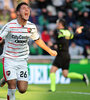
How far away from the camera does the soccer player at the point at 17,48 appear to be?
6504 millimetres

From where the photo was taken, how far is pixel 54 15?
611 inches

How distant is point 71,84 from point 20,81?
605 centimetres

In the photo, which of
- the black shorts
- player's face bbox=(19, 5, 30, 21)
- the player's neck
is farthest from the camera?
the black shorts

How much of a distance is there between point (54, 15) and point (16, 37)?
9.11m

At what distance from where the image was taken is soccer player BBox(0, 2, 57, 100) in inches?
256

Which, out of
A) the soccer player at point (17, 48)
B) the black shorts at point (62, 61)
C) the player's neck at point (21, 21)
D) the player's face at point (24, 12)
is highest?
the player's face at point (24, 12)

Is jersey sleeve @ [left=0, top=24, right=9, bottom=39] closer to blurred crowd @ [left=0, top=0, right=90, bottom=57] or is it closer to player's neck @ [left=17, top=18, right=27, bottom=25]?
player's neck @ [left=17, top=18, right=27, bottom=25]

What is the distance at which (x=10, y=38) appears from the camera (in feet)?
21.6

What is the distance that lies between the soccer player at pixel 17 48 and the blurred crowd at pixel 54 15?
772 centimetres

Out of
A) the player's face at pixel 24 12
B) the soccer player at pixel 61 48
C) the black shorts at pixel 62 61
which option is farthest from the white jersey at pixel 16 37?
the black shorts at pixel 62 61

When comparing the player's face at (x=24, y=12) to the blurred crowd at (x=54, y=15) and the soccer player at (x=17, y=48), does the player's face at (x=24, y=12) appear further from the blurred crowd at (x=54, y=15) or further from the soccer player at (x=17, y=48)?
the blurred crowd at (x=54, y=15)

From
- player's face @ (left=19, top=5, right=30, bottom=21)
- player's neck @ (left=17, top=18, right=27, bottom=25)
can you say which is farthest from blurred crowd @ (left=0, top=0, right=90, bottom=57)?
player's face @ (left=19, top=5, right=30, bottom=21)

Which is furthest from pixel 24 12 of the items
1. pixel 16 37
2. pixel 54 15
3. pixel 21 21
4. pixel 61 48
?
pixel 54 15

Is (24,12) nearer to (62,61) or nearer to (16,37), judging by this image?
(16,37)
